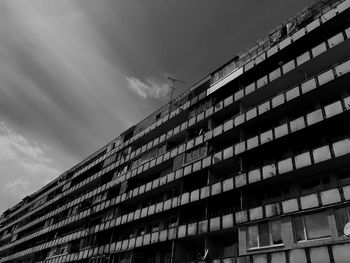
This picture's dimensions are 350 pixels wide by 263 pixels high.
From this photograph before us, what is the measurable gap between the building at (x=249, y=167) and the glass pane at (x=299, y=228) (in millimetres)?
58

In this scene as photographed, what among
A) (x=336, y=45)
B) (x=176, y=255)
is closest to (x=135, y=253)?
(x=176, y=255)

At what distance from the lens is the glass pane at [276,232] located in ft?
70.1

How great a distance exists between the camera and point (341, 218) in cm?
1895

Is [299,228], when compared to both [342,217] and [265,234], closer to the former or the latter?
[265,234]

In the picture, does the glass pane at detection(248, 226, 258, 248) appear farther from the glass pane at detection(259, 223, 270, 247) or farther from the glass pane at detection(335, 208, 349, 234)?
the glass pane at detection(335, 208, 349, 234)

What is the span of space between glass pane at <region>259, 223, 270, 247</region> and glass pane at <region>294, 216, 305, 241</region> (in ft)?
6.55

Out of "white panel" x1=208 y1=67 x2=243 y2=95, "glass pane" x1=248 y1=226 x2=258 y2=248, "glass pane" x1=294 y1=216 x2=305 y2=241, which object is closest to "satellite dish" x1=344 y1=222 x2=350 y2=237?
"glass pane" x1=294 y1=216 x2=305 y2=241

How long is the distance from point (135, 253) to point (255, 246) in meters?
15.2

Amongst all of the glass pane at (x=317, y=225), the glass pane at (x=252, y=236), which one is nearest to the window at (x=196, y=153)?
the glass pane at (x=252, y=236)

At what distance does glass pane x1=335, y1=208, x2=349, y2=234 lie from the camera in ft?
61.4

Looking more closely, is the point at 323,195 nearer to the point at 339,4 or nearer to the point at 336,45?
the point at 336,45

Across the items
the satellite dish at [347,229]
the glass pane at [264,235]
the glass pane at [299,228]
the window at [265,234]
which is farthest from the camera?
the glass pane at [264,235]

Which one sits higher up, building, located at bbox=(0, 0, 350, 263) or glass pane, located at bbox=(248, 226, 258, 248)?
building, located at bbox=(0, 0, 350, 263)

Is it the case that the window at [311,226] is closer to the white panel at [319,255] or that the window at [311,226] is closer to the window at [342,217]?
the window at [342,217]
